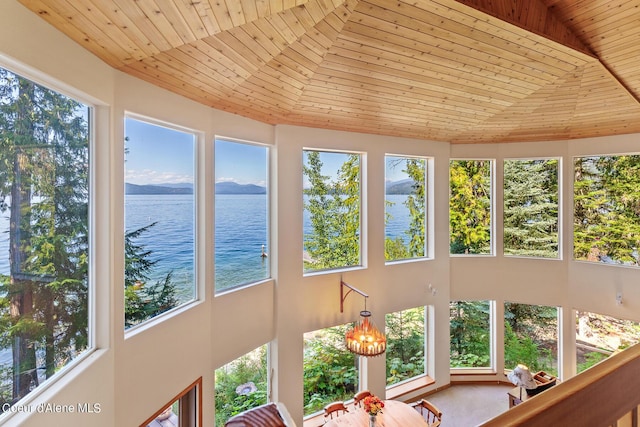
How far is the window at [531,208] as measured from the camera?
6.63m

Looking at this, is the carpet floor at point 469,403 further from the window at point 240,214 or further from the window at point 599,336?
the window at point 240,214

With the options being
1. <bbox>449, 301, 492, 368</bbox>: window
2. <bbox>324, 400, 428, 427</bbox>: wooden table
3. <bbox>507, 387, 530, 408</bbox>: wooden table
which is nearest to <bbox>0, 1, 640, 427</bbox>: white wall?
<bbox>449, 301, 492, 368</bbox>: window

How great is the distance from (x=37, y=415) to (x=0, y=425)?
23 cm

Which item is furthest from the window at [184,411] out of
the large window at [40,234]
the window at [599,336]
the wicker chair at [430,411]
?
the window at [599,336]

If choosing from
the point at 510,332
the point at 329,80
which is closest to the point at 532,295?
the point at 510,332

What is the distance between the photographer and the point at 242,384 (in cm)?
478

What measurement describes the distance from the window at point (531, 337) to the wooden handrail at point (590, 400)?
7.14m

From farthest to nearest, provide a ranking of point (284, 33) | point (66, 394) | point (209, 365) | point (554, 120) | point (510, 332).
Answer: point (510, 332) → point (554, 120) → point (209, 365) → point (284, 33) → point (66, 394)

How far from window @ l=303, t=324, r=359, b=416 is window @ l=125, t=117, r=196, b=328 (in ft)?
8.27

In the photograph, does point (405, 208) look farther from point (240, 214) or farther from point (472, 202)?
point (240, 214)

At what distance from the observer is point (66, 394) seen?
238cm

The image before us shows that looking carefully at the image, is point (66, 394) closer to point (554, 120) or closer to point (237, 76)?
point (237, 76)

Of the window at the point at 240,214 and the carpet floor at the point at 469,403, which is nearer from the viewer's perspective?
the window at the point at 240,214

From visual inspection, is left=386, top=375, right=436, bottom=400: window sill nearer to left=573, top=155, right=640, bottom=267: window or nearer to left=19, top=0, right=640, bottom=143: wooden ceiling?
left=573, top=155, right=640, bottom=267: window
